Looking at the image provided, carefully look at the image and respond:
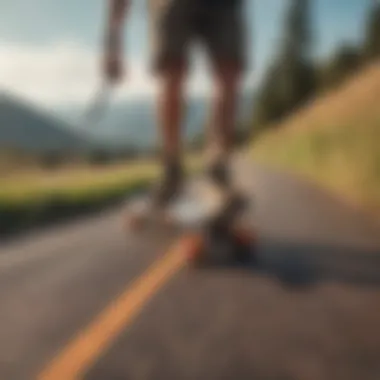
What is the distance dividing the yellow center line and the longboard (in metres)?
0.05

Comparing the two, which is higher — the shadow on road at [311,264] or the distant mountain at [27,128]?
the distant mountain at [27,128]

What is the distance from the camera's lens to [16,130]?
139 centimetres

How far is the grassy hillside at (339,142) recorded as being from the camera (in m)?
1.71

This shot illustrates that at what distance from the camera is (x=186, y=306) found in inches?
59.6

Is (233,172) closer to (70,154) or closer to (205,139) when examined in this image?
(205,139)

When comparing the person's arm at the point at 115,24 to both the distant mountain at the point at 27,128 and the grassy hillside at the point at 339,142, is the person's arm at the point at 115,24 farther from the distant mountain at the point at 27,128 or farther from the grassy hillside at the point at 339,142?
the grassy hillside at the point at 339,142

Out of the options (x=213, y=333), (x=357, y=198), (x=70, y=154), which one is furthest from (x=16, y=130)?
(x=357, y=198)

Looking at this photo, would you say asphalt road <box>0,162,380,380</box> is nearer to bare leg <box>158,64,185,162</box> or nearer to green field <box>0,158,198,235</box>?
green field <box>0,158,198,235</box>

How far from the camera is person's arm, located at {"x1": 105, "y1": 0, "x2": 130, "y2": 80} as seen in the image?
4.58 ft

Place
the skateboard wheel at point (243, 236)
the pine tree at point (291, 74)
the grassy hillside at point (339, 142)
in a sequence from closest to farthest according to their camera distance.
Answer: the pine tree at point (291, 74)
the grassy hillside at point (339, 142)
the skateboard wheel at point (243, 236)

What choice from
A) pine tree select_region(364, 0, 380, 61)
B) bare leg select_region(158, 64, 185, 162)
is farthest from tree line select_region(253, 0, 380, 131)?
bare leg select_region(158, 64, 185, 162)

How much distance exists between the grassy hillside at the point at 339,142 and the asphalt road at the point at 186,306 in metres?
0.12

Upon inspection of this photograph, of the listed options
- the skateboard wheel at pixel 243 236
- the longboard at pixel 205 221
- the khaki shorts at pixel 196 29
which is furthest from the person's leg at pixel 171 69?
the skateboard wheel at pixel 243 236

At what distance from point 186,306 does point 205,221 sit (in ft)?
1.04
